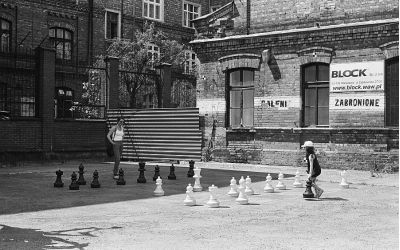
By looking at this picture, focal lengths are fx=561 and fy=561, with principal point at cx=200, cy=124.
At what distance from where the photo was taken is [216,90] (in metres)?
23.0

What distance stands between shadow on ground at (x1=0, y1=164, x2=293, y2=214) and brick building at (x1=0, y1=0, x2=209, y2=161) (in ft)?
11.8

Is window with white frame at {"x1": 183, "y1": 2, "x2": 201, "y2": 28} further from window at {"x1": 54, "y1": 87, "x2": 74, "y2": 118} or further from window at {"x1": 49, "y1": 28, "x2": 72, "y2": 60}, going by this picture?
window at {"x1": 54, "y1": 87, "x2": 74, "y2": 118}

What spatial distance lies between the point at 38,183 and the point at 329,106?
415 inches

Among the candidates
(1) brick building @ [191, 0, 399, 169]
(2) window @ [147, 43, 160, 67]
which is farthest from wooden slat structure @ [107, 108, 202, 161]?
(2) window @ [147, 43, 160, 67]

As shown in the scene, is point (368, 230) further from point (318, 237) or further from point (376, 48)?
point (376, 48)

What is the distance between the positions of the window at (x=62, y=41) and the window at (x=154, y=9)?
622cm

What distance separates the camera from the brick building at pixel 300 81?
18953 mm

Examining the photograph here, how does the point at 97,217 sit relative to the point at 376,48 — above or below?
below

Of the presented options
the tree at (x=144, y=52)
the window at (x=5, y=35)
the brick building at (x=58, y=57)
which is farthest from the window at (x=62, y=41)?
the window at (x=5, y=35)

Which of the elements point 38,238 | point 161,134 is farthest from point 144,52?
point 38,238

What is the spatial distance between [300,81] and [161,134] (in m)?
5.81

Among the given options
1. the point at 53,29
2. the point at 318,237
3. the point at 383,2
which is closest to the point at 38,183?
the point at 318,237

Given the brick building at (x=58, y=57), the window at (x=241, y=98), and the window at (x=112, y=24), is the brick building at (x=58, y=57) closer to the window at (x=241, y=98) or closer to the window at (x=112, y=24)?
the window at (x=112, y=24)

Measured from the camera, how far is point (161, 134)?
2225 centimetres
